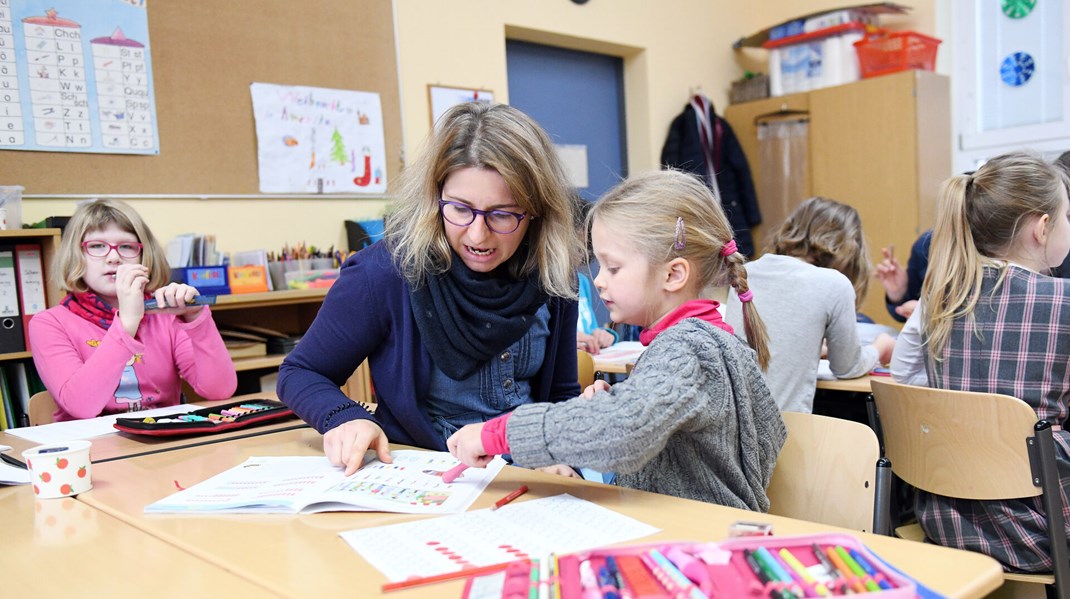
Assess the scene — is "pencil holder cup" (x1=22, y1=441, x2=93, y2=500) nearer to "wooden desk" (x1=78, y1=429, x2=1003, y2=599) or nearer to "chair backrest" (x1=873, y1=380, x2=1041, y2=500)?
"wooden desk" (x1=78, y1=429, x2=1003, y2=599)

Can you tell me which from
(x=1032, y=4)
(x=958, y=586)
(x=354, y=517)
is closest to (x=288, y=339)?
(x=354, y=517)

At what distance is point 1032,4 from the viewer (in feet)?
15.2

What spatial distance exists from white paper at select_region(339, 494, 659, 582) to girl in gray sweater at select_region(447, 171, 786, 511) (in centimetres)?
7

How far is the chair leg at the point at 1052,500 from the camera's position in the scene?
1626 mm

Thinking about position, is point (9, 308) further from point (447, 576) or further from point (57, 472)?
point (447, 576)

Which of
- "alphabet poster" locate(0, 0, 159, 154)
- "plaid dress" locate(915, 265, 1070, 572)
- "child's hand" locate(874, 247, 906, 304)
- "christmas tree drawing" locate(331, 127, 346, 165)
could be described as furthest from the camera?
"christmas tree drawing" locate(331, 127, 346, 165)

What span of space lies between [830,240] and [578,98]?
2725 millimetres

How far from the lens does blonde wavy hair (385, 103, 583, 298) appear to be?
1.43 meters

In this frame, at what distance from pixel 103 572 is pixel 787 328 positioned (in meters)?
1.81

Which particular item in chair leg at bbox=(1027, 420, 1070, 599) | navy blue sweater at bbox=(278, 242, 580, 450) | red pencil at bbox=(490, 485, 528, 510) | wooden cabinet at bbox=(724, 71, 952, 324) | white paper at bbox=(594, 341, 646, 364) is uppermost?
wooden cabinet at bbox=(724, 71, 952, 324)

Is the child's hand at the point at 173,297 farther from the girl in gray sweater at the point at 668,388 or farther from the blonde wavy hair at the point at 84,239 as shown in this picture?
the girl in gray sweater at the point at 668,388

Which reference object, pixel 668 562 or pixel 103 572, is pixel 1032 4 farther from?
pixel 103 572

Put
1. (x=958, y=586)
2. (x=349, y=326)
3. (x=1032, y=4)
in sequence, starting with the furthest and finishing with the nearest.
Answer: (x=1032, y=4) < (x=349, y=326) < (x=958, y=586)

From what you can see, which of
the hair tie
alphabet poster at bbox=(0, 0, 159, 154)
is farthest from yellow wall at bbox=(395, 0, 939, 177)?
the hair tie
